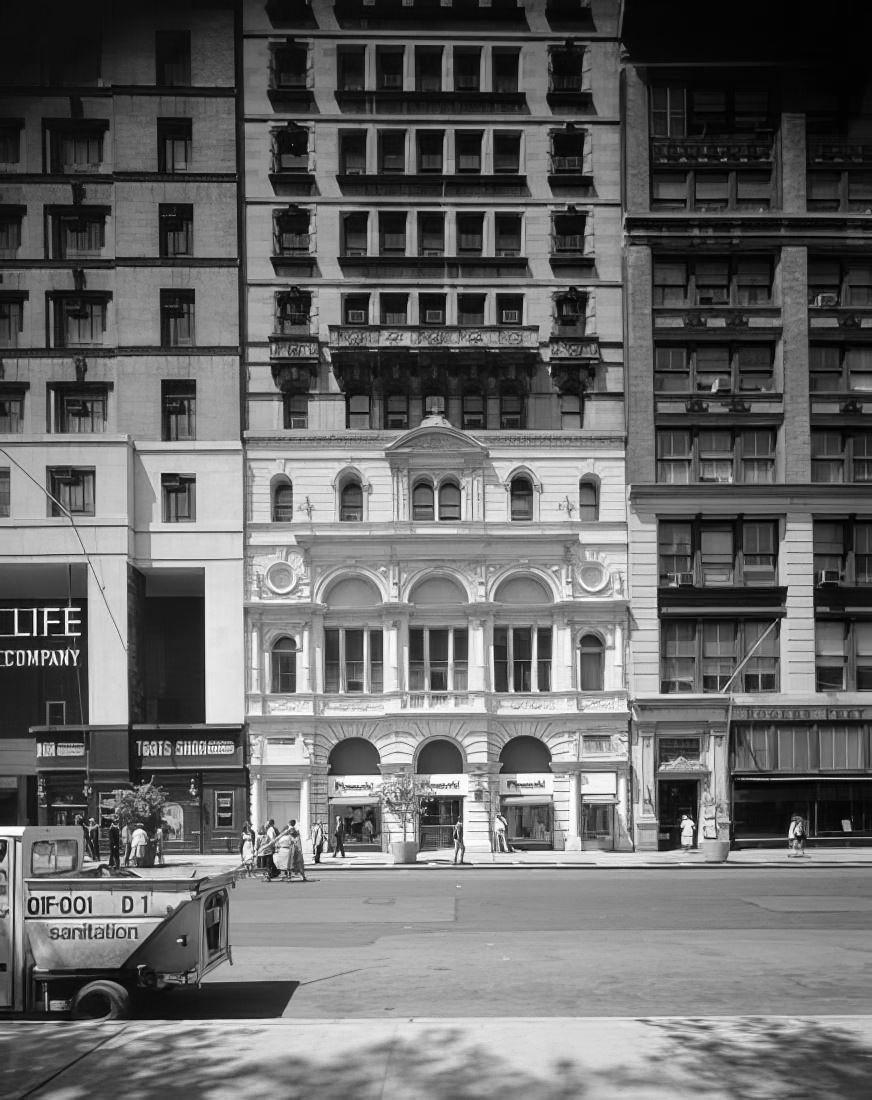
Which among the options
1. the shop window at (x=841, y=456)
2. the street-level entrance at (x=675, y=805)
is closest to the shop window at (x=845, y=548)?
the shop window at (x=841, y=456)

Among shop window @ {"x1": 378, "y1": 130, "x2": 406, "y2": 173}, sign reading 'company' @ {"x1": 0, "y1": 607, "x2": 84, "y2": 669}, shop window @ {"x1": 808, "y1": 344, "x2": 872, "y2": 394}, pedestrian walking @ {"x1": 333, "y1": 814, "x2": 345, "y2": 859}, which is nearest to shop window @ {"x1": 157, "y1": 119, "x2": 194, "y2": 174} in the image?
shop window @ {"x1": 378, "y1": 130, "x2": 406, "y2": 173}

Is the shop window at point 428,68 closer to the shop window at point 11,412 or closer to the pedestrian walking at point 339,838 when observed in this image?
the shop window at point 11,412

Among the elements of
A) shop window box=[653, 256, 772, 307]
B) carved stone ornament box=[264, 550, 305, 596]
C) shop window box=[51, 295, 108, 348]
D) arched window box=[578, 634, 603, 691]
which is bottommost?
arched window box=[578, 634, 603, 691]

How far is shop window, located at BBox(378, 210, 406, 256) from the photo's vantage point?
190 feet

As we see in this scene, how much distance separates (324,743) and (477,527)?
11.0 metres

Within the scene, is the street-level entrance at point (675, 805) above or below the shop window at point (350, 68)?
below

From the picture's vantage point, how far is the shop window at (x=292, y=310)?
56.9 meters

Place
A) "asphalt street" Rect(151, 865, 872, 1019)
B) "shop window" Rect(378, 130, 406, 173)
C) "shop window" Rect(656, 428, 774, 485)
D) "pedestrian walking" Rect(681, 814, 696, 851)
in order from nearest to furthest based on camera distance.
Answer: "asphalt street" Rect(151, 865, 872, 1019), "pedestrian walking" Rect(681, 814, 696, 851), "shop window" Rect(656, 428, 774, 485), "shop window" Rect(378, 130, 406, 173)

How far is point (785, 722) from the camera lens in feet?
179

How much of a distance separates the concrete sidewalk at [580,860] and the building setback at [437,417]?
2.63 meters

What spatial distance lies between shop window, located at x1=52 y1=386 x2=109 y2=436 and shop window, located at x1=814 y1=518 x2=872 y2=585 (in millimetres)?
30860

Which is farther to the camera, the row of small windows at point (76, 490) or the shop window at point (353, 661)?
the shop window at point (353, 661)

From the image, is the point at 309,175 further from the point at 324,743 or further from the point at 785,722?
the point at 785,722

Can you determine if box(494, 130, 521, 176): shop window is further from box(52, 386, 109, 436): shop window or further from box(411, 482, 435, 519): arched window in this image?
box(52, 386, 109, 436): shop window
